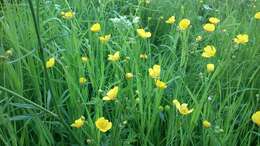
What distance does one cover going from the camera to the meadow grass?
1.18 meters

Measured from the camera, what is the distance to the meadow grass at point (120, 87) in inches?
46.6

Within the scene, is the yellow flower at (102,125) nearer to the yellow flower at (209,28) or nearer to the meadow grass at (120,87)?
the meadow grass at (120,87)

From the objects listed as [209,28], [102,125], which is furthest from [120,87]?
[209,28]

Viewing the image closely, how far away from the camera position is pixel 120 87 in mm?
1345

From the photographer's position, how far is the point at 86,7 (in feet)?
6.72

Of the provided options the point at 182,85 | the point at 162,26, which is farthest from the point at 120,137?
the point at 162,26

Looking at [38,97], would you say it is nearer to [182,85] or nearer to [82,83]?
[82,83]

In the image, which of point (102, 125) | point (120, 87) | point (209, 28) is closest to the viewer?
point (102, 125)

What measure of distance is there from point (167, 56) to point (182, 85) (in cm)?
29

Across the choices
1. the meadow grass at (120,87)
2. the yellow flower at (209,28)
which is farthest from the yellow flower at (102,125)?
the yellow flower at (209,28)

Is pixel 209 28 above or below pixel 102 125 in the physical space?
above

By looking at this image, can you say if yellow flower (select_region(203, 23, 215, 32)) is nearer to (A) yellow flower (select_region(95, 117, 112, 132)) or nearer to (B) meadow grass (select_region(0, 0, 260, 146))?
(B) meadow grass (select_region(0, 0, 260, 146))

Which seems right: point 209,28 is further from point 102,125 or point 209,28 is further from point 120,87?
point 102,125

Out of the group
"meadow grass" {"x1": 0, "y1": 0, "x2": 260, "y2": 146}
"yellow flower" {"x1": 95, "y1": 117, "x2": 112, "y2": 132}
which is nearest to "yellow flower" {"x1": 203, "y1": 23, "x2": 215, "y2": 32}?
"meadow grass" {"x1": 0, "y1": 0, "x2": 260, "y2": 146}
